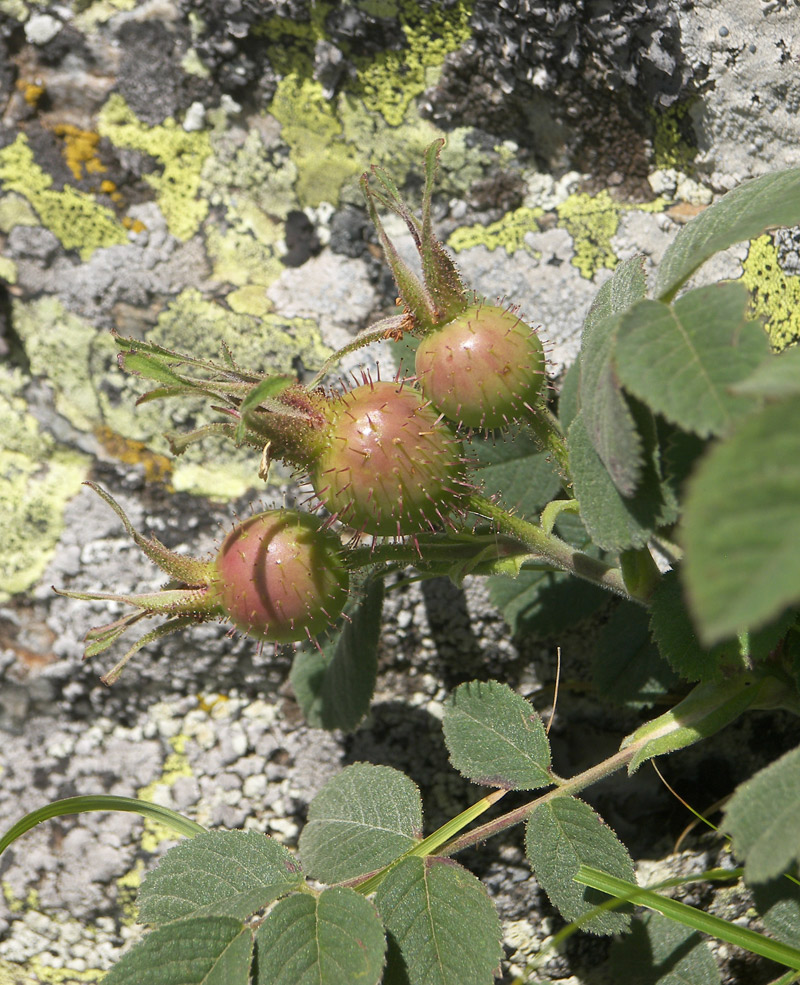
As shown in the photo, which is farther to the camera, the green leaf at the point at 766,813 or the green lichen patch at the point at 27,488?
the green lichen patch at the point at 27,488

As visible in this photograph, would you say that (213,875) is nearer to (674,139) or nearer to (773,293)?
(773,293)

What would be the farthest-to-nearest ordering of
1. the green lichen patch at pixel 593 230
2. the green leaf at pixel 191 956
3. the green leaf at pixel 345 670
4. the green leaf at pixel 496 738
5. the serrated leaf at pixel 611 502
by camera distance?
1. the green lichen patch at pixel 593 230
2. the green leaf at pixel 345 670
3. the green leaf at pixel 496 738
4. the green leaf at pixel 191 956
5. the serrated leaf at pixel 611 502

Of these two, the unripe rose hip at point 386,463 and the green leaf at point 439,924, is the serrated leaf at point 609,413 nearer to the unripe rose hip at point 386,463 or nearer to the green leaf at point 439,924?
the unripe rose hip at point 386,463

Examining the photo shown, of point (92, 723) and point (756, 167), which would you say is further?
point (92, 723)

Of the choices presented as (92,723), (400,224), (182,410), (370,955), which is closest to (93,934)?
(92,723)

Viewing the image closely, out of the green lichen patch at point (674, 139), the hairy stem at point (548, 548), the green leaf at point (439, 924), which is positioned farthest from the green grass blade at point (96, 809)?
the green lichen patch at point (674, 139)

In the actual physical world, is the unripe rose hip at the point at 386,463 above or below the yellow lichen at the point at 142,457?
below

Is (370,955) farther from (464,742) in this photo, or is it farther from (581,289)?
(581,289)

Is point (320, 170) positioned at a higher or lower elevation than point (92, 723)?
higher
